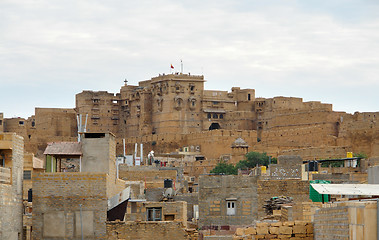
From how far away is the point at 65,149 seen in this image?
56.1 ft

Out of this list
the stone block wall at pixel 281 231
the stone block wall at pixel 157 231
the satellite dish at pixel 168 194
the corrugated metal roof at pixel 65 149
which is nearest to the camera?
the stone block wall at pixel 281 231

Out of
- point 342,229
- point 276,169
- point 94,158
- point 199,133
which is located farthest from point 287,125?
point 342,229

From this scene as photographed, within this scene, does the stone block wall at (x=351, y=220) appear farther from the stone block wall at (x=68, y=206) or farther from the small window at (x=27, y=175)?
the small window at (x=27, y=175)

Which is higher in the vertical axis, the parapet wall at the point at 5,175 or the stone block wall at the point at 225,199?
the parapet wall at the point at 5,175

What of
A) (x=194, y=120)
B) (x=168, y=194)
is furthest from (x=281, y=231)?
(x=194, y=120)

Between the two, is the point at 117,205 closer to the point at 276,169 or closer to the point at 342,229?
the point at 342,229

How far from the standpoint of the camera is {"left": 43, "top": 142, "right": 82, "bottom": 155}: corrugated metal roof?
16953mm

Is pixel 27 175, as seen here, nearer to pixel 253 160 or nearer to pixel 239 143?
pixel 253 160

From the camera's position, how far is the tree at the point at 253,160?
7496 cm

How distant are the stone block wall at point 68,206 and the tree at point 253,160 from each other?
58.7 m

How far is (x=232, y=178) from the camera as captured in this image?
72.7ft

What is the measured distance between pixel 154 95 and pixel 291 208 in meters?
78.1

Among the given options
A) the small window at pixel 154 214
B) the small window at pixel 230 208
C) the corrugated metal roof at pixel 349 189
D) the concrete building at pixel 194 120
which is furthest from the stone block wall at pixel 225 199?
the concrete building at pixel 194 120

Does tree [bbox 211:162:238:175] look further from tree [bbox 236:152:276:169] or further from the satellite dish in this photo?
the satellite dish
